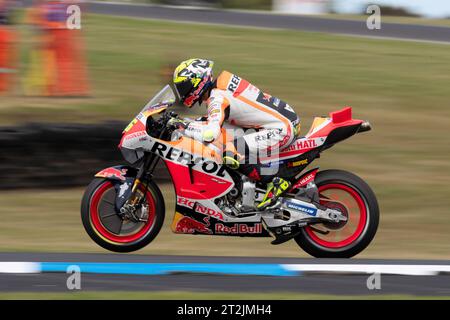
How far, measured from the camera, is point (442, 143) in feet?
48.3

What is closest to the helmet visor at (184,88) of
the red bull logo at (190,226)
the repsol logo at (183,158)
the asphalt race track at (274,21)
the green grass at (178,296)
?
the repsol logo at (183,158)

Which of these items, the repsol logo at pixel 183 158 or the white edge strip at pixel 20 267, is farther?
the repsol logo at pixel 183 158

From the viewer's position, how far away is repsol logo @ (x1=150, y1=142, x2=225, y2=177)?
8727 millimetres

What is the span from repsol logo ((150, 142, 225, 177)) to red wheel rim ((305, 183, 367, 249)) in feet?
2.93

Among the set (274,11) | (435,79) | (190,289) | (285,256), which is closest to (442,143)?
(435,79)

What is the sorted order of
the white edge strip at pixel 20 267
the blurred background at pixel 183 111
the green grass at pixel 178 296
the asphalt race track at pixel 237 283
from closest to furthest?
the green grass at pixel 178 296 < the asphalt race track at pixel 237 283 < the white edge strip at pixel 20 267 < the blurred background at pixel 183 111

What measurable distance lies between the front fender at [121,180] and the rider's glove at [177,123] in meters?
0.51

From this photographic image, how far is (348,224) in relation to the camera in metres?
8.75

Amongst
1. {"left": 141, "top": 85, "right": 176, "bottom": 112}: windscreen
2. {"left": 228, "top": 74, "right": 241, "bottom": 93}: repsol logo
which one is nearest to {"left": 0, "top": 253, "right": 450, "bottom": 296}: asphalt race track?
{"left": 141, "top": 85, "right": 176, "bottom": 112}: windscreen

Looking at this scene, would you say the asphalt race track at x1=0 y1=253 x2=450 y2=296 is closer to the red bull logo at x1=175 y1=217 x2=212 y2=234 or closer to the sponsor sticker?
the sponsor sticker

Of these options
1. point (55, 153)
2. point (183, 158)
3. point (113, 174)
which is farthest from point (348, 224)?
point (55, 153)

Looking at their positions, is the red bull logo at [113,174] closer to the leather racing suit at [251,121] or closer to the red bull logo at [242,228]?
the leather racing suit at [251,121]

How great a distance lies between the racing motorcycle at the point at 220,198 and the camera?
871 cm
